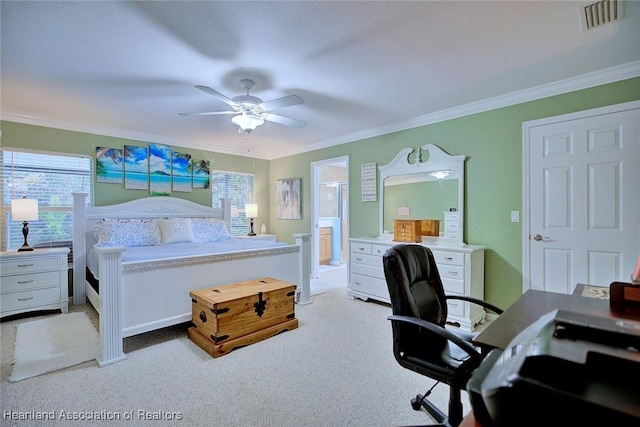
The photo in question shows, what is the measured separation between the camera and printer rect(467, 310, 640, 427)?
442mm

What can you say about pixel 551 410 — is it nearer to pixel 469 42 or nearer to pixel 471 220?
pixel 469 42

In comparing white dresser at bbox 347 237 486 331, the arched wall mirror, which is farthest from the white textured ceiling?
white dresser at bbox 347 237 486 331

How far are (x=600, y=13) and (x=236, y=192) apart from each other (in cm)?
519

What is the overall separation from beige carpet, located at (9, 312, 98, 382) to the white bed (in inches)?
9.0

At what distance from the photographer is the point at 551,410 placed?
1.48 feet

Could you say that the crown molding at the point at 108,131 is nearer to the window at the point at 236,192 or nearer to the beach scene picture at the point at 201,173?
the beach scene picture at the point at 201,173

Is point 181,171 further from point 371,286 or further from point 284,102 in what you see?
point 371,286

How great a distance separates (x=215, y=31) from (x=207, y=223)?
10.0 feet

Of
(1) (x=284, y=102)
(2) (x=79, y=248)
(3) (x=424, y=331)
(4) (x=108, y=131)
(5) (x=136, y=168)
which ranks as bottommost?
(3) (x=424, y=331)

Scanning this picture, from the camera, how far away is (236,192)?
5.73 meters

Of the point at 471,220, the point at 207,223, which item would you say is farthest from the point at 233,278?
the point at 471,220

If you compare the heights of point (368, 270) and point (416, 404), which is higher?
Answer: point (368, 270)

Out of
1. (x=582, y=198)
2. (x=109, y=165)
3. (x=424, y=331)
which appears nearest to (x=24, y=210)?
(x=109, y=165)

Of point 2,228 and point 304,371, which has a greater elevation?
point 2,228
